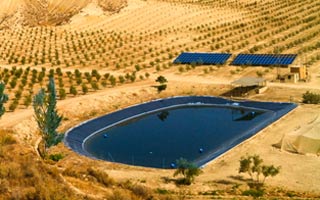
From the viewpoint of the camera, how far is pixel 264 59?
6062 cm

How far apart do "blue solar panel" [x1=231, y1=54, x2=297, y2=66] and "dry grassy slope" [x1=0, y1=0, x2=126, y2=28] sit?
45.7 m

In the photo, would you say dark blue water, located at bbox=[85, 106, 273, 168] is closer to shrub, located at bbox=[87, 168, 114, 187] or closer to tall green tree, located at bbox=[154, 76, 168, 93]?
tall green tree, located at bbox=[154, 76, 168, 93]

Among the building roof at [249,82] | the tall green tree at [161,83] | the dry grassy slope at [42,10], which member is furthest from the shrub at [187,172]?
the dry grassy slope at [42,10]

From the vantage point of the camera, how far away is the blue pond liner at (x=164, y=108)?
37.6m

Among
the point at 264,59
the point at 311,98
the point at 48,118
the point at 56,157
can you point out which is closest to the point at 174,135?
the point at 56,157

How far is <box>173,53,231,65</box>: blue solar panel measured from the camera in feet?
205

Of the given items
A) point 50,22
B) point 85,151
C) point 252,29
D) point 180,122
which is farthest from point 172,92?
point 50,22

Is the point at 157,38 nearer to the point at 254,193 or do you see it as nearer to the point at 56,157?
the point at 56,157

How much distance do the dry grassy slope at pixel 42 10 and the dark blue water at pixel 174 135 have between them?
57.8 meters

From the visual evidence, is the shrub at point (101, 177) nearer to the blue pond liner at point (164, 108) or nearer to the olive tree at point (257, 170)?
the blue pond liner at point (164, 108)

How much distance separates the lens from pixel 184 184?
29406 mm

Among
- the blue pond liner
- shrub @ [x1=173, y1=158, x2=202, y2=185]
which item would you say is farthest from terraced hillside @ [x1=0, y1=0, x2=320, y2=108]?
shrub @ [x1=173, y1=158, x2=202, y2=185]

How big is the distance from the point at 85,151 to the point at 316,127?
50.7 feet

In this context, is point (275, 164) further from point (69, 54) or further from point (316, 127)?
point (69, 54)
